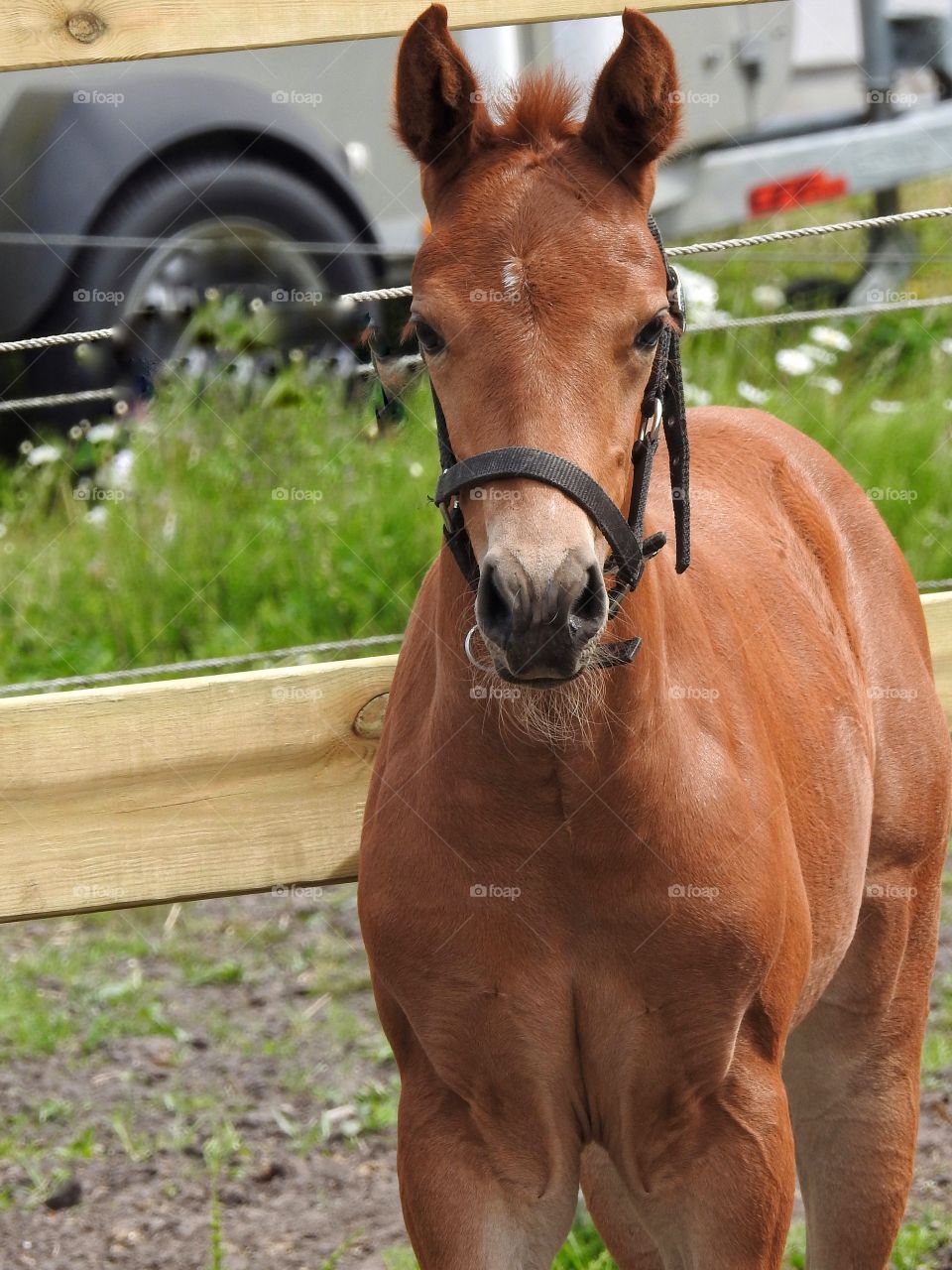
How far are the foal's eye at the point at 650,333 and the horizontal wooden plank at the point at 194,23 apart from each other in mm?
876

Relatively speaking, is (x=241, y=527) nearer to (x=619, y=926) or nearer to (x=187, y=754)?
(x=187, y=754)

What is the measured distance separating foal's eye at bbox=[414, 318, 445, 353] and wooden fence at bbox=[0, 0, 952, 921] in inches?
31.9

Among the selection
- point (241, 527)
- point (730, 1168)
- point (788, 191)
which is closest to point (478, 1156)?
point (730, 1168)

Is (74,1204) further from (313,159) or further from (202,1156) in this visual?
(313,159)

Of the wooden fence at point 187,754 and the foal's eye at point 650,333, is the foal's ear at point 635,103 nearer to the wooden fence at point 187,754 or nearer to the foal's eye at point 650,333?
the foal's eye at point 650,333

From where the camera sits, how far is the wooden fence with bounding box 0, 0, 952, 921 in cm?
258

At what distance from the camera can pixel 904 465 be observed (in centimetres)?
566

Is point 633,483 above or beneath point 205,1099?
above

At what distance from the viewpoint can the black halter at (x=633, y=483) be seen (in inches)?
75.4

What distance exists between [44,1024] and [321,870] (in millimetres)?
1580

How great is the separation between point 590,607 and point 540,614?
9 centimetres

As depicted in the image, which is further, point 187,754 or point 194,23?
point 187,754

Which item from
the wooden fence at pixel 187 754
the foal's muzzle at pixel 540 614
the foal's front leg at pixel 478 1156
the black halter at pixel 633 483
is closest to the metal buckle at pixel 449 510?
the black halter at pixel 633 483

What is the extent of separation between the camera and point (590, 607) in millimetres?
1872
